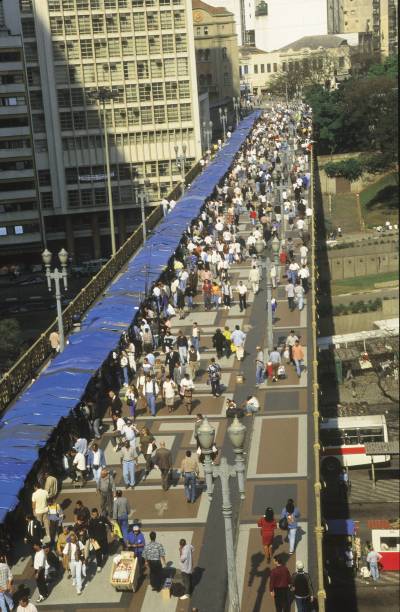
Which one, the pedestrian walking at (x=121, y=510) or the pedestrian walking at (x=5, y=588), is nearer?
the pedestrian walking at (x=5, y=588)

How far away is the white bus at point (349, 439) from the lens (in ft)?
153

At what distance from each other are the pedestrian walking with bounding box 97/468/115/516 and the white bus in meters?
19.7

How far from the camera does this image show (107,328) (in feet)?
133

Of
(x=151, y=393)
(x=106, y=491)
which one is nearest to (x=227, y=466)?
(x=106, y=491)

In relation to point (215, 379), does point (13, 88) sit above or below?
above

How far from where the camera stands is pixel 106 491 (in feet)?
88.9

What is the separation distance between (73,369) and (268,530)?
12321 millimetres

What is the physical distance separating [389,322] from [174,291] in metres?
25.7

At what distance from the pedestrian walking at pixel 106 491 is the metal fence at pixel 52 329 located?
27.8ft

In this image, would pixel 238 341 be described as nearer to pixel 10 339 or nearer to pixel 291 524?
pixel 291 524

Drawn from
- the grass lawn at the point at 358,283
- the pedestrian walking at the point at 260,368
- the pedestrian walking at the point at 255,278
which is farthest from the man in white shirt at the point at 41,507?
the grass lawn at the point at 358,283

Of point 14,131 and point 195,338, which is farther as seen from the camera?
point 14,131

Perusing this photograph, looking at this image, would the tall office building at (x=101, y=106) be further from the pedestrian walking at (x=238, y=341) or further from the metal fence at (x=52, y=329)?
the pedestrian walking at (x=238, y=341)

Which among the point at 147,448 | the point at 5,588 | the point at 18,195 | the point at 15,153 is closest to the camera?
the point at 5,588
